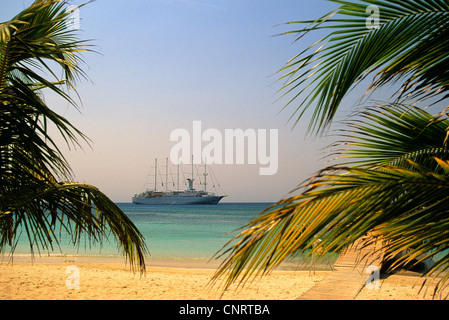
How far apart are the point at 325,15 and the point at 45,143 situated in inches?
88.3

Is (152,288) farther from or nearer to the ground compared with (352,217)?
nearer to the ground

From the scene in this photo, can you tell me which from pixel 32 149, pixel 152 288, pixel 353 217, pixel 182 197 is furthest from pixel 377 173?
pixel 182 197

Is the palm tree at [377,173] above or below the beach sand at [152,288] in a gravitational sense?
above

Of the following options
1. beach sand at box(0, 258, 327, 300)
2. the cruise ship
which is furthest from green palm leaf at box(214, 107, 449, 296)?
the cruise ship

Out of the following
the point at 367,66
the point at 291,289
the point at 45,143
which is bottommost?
the point at 291,289

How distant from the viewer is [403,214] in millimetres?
1554

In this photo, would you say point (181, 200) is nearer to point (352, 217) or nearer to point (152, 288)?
point (152, 288)

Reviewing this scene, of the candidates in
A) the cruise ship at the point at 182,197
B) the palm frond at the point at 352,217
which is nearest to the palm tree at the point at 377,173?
the palm frond at the point at 352,217

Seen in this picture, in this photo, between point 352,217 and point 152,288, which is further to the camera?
point 152,288

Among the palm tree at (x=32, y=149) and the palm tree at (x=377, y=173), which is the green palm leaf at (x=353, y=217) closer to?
the palm tree at (x=377, y=173)

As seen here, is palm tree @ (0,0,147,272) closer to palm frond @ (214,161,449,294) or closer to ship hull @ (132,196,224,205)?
palm frond @ (214,161,449,294)

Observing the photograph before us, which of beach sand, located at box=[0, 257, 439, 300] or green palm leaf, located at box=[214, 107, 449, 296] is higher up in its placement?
green palm leaf, located at box=[214, 107, 449, 296]
